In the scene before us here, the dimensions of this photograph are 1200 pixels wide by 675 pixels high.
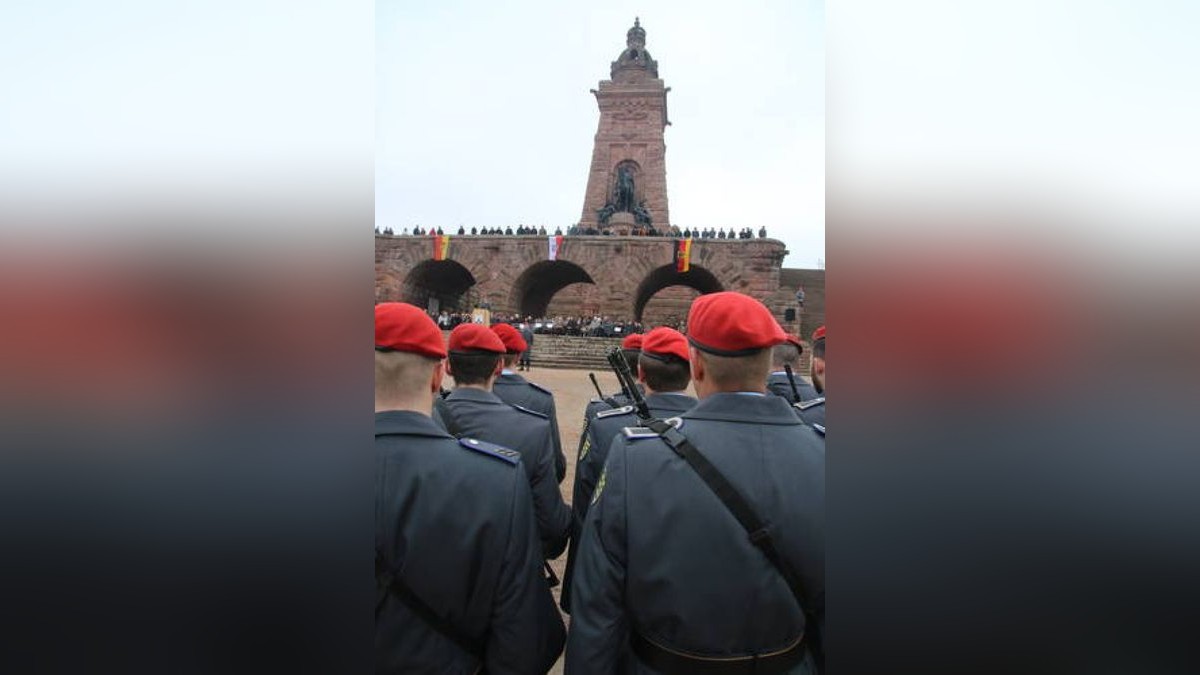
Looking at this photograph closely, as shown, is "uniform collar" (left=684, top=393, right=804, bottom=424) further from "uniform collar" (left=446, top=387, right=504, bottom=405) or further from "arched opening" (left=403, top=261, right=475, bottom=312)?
"arched opening" (left=403, top=261, right=475, bottom=312)

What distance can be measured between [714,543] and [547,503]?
1.67m

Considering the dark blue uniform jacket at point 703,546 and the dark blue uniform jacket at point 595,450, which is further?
the dark blue uniform jacket at point 595,450

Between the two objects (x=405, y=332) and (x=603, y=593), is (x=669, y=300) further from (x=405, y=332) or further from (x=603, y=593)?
(x=603, y=593)

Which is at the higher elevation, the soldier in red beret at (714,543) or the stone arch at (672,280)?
the stone arch at (672,280)

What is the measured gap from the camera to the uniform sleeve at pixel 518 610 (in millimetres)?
1819

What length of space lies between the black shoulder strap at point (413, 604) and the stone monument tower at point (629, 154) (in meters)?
32.5

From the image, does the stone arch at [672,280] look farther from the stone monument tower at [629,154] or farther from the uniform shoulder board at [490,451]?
the uniform shoulder board at [490,451]

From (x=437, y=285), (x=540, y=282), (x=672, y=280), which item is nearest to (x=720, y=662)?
(x=540, y=282)

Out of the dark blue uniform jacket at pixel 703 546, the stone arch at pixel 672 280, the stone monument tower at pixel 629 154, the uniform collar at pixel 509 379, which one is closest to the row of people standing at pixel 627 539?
the dark blue uniform jacket at pixel 703 546

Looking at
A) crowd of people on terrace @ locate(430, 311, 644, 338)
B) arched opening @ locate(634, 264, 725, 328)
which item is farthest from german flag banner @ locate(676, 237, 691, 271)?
arched opening @ locate(634, 264, 725, 328)

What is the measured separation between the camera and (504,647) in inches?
71.8
